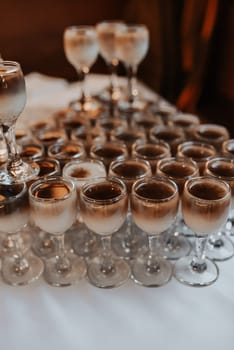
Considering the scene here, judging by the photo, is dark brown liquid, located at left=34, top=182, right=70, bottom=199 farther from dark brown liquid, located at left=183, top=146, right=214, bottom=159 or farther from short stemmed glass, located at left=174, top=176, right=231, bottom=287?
dark brown liquid, located at left=183, top=146, right=214, bottom=159

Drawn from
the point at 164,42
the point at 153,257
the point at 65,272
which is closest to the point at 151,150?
the point at 153,257

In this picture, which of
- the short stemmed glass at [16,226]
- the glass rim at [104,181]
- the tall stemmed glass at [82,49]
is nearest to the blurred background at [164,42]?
the tall stemmed glass at [82,49]

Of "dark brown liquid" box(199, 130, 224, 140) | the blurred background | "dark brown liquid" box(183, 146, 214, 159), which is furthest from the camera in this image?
the blurred background

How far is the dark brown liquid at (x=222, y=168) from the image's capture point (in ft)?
3.45

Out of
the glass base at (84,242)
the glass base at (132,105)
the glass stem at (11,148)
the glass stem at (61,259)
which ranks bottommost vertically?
the glass base at (84,242)

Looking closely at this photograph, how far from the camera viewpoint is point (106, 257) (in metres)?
1.02

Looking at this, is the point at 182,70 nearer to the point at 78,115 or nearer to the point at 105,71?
the point at 105,71

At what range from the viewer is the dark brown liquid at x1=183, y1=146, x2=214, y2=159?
1.18 meters

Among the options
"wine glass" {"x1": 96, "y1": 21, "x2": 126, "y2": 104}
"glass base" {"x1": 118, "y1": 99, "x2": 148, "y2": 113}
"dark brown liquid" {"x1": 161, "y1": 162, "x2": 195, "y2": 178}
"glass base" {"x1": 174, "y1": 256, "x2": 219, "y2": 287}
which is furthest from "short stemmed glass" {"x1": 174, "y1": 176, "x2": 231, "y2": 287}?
"wine glass" {"x1": 96, "y1": 21, "x2": 126, "y2": 104}

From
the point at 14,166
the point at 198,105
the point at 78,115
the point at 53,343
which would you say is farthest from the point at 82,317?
the point at 198,105

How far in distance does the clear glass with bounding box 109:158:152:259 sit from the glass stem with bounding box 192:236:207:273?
132 millimetres

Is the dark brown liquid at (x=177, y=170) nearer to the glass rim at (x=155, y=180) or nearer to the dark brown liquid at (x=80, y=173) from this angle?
the glass rim at (x=155, y=180)

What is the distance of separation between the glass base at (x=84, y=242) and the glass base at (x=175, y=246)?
167 mm

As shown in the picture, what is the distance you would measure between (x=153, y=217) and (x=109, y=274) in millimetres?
179
